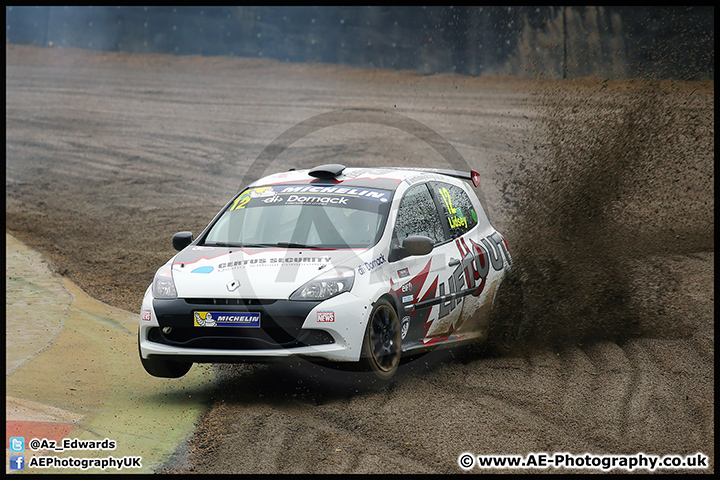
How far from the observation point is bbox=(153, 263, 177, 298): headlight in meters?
6.64

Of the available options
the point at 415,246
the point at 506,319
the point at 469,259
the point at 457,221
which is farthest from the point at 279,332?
the point at 506,319

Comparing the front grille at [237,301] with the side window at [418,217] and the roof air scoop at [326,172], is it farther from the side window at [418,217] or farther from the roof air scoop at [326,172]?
the roof air scoop at [326,172]

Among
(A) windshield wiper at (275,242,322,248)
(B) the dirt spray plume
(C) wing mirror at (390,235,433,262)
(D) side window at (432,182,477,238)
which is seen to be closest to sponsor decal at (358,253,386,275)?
(C) wing mirror at (390,235,433,262)

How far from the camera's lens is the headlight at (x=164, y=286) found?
6.64 meters

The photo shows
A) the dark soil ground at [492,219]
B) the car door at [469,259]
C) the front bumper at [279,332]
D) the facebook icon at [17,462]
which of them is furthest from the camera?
the car door at [469,259]

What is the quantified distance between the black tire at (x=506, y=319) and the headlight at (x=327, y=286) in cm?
220

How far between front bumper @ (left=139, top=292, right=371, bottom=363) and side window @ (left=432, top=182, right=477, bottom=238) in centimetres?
201

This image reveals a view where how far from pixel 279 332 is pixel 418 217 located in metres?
2.00

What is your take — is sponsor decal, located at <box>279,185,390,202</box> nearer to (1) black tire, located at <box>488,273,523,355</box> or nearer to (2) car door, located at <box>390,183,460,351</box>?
(2) car door, located at <box>390,183,460,351</box>

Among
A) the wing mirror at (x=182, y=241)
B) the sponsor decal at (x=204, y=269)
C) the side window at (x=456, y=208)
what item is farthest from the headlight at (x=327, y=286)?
the side window at (x=456, y=208)

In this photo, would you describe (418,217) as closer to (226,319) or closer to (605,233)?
(226,319)

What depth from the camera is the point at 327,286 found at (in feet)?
21.3

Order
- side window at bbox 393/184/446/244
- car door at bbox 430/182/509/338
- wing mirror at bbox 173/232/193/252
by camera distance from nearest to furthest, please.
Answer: side window at bbox 393/184/446/244 < wing mirror at bbox 173/232/193/252 < car door at bbox 430/182/509/338
